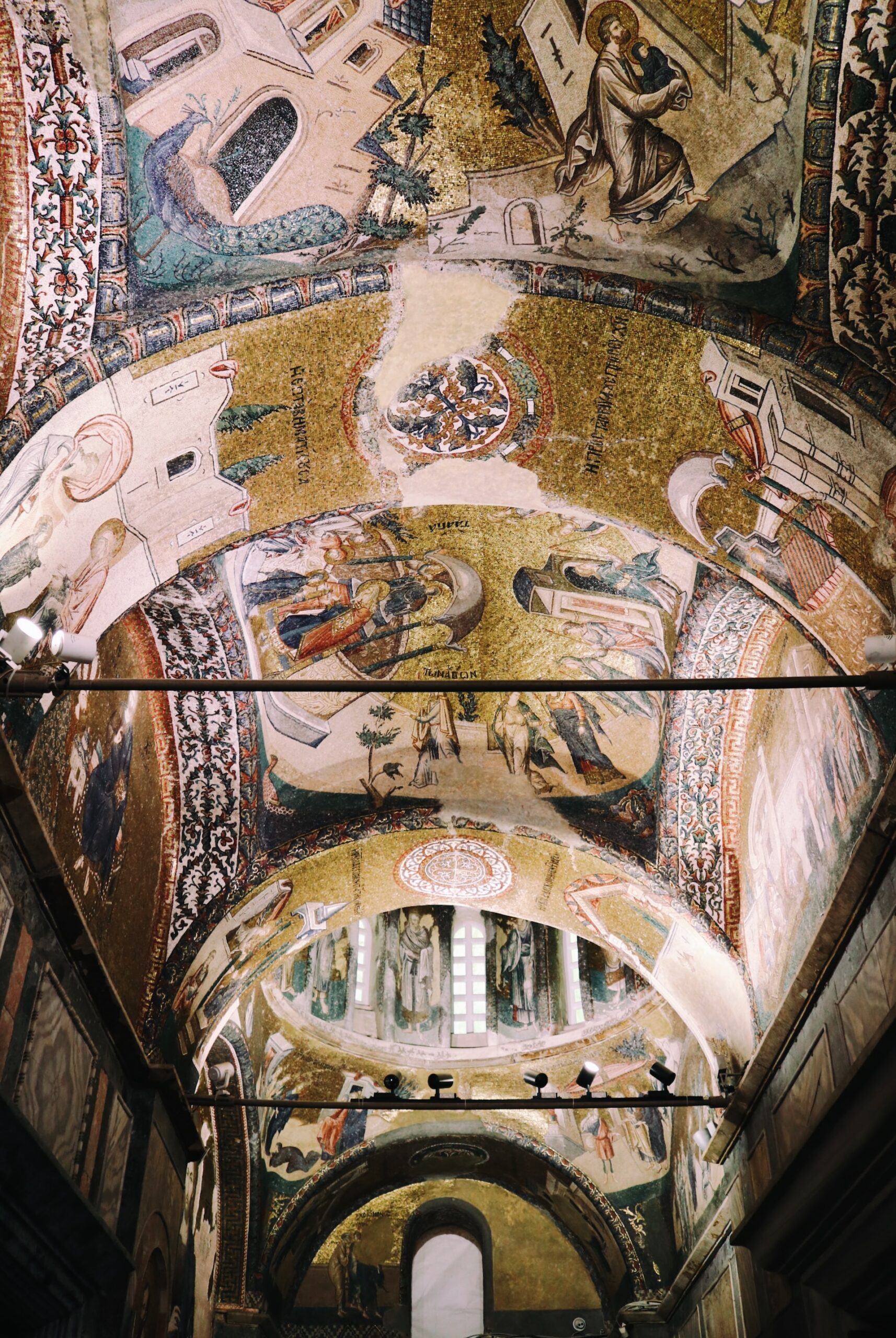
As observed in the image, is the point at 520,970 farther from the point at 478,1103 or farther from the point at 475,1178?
the point at 478,1103

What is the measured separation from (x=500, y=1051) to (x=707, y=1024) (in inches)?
259

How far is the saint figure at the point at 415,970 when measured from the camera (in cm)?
1839

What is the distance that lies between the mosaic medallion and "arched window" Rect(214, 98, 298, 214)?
1.38 meters

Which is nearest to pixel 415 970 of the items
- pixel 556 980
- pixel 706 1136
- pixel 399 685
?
pixel 556 980

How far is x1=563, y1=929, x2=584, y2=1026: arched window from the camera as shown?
1764 centimetres

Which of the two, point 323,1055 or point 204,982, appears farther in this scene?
point 323,1055

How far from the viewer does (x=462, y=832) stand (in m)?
12.2

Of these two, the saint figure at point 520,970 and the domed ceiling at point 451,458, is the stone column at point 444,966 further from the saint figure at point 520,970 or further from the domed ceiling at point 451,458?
the domed ceiling at point 451,458

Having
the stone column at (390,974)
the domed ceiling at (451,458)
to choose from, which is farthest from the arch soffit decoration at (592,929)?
the stone column at (390,974)

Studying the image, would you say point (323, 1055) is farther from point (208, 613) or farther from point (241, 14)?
point (241, 14)

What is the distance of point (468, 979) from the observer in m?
19.0

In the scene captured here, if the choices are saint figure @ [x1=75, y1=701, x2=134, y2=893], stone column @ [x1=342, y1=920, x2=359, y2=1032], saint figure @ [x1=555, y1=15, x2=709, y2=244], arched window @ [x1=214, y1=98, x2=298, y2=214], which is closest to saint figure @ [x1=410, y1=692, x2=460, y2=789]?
saint figure @ [x1=75, y1=701, x2=134, y2=893]

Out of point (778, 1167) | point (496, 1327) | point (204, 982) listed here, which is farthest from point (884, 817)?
point (496, 1327)

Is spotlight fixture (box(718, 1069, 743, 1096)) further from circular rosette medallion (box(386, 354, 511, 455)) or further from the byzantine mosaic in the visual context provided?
circular rosette medallion (box(386, 354, 511, 455))
